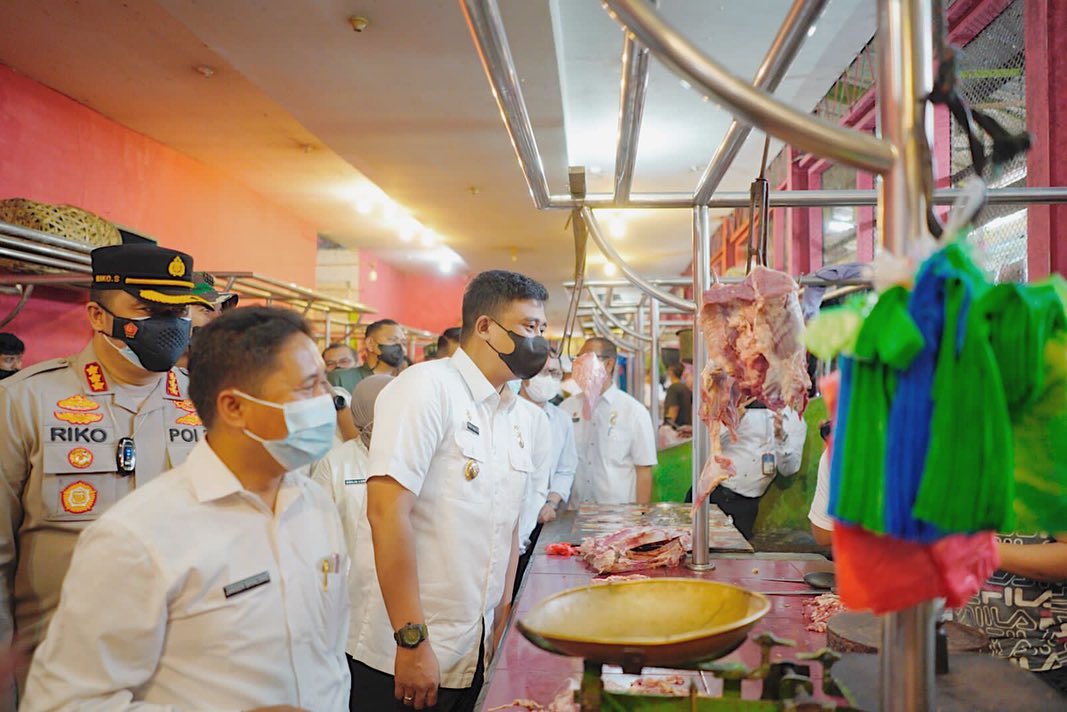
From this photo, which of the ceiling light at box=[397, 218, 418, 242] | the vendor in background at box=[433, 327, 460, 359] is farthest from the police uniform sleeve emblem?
the ceiling light at box=[397, 218, 418, 242]

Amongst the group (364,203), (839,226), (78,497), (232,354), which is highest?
(364,203)

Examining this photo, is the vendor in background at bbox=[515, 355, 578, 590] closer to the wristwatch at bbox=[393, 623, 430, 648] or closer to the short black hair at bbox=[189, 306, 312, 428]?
the wristwatch at bbox=[393, 623, 430, 648]

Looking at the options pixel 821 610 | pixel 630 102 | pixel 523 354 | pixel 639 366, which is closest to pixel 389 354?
pixel 639 366

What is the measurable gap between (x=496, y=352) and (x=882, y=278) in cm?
190

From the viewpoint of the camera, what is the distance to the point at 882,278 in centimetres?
77

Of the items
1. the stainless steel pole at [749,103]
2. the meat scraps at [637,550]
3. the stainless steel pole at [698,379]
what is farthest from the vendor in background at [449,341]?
the stainless steel pole at [749,103]

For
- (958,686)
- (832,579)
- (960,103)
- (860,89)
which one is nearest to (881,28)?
(960,103)

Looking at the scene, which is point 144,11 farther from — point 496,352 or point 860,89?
point 860,89

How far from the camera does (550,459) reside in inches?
182

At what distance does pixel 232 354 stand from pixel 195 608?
0.49 m

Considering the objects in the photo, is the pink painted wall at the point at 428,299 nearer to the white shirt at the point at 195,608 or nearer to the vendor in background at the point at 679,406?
the vendor in background at the point at 679,406

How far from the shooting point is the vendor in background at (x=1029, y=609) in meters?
1.95

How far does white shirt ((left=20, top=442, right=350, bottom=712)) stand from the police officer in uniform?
0.85 m

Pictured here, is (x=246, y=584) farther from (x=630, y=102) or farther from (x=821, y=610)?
(x=821, y=610)
